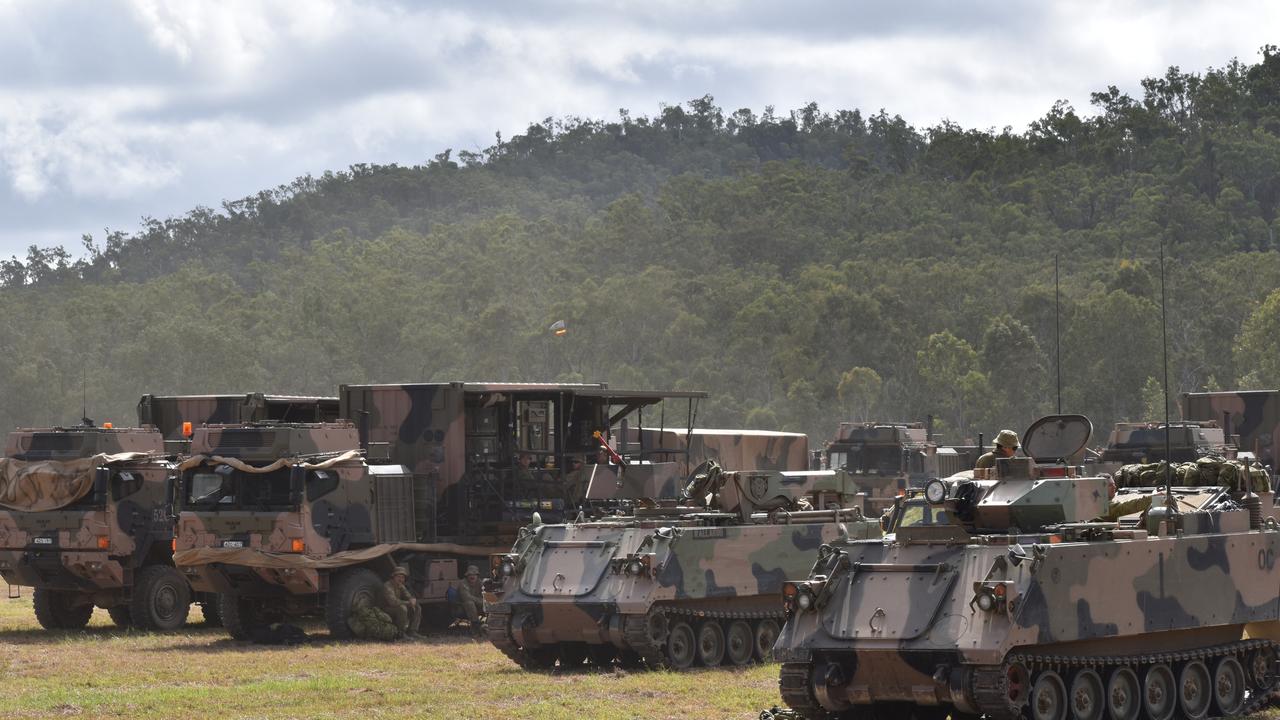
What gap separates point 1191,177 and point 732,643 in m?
96.3

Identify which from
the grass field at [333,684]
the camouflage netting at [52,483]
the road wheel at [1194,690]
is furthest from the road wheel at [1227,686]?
the camouflage netting at [52,483]

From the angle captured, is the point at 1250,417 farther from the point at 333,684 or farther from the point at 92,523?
the point at 333,684

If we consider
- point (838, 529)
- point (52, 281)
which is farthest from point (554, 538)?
point (52, 281)

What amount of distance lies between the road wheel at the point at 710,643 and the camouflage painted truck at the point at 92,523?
8.08m

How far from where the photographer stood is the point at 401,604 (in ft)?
77.6

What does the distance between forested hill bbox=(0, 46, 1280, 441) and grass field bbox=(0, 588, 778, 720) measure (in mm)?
48870

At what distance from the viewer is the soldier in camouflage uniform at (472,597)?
24375mm

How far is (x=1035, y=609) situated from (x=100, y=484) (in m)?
14.7

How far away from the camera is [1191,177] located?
110m

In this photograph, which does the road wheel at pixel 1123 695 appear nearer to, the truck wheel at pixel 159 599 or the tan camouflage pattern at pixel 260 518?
the tan camouflage pattern at pixel 260 518

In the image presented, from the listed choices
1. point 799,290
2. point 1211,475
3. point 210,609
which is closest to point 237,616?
point 210,609

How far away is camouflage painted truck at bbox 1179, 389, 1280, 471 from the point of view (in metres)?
36.4

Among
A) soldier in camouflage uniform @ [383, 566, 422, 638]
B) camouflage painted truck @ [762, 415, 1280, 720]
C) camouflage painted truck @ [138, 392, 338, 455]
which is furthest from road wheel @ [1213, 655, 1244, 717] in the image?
camouflage painted truck @ [138, 392, 338, 455]

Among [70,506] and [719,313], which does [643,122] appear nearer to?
[719,313]
